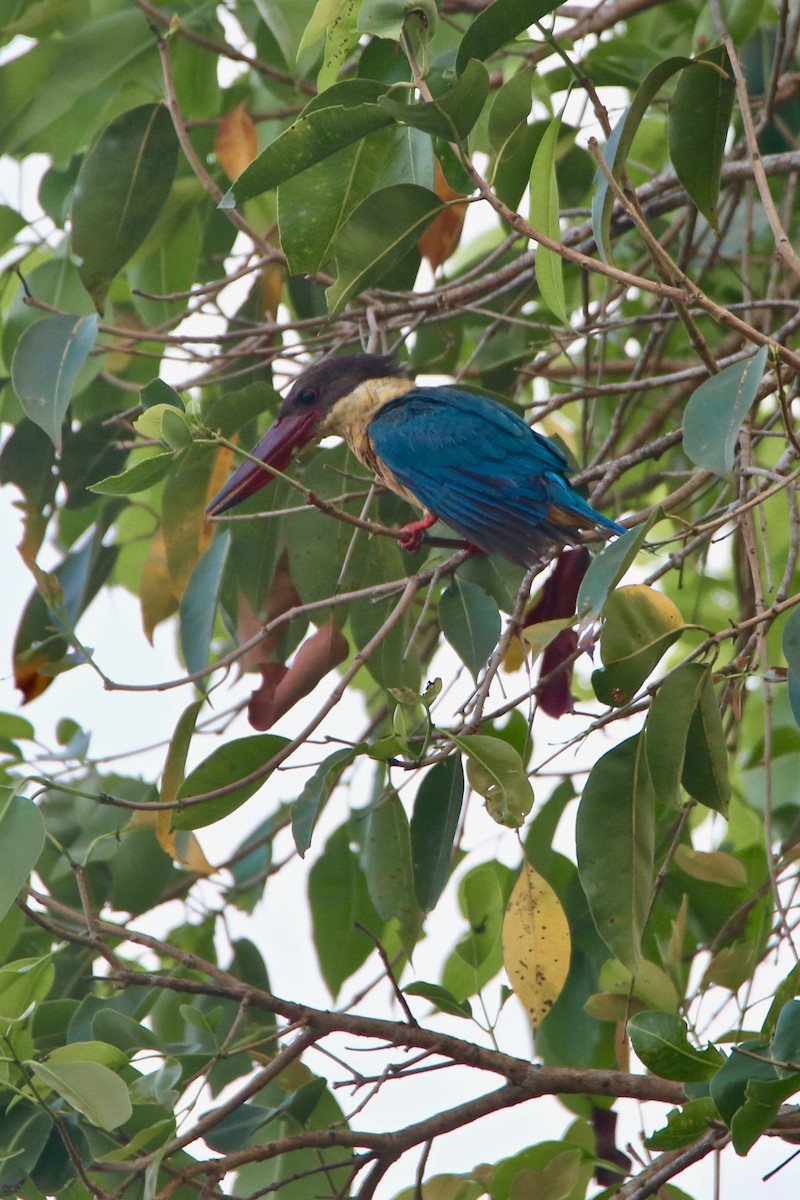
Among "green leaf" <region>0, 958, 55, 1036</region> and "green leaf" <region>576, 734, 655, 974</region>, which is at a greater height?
"green leaf" <region>576, 734, 655, 974</region>

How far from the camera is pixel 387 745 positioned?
163 centimetres

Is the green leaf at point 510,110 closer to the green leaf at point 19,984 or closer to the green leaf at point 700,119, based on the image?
the green leaf at point 700,119

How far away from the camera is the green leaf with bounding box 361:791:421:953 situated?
2.12 metres

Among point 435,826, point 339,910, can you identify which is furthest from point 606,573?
point 339,910

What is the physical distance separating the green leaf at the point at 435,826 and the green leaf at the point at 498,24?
3.25 feet

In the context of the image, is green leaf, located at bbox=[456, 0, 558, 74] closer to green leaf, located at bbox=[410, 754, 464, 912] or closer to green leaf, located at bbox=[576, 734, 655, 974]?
green leaf, located at bbox=[576, 734, 655, 974]

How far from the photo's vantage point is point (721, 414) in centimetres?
149

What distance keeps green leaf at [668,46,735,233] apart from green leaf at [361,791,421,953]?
1.03m

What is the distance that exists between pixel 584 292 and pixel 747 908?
1.11 m

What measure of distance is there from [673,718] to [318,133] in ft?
2.75

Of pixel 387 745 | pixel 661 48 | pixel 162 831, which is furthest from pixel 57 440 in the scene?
pixel 661 48

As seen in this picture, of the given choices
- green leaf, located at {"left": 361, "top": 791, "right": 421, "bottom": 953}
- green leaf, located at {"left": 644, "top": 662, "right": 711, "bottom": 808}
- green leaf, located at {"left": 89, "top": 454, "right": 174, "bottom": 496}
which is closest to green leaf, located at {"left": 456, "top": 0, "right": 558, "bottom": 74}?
green leaf, located at {"left": 89, "top": 454, "right": 174, "bottom": 496}

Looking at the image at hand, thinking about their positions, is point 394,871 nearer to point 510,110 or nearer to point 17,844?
point 17,844

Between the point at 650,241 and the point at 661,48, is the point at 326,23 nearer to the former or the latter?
the point at 650,241
